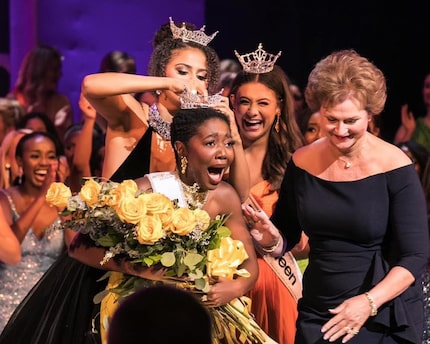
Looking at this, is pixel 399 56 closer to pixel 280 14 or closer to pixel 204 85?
pixel 280 14

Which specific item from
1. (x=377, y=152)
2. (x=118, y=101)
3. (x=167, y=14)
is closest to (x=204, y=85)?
(x=118, y=101)

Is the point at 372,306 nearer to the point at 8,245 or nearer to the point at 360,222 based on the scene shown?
the point at 360,222

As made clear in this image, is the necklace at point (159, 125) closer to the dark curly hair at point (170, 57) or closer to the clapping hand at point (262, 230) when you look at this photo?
the dark curly hair at point (170, 57)

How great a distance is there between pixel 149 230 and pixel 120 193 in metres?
0.17

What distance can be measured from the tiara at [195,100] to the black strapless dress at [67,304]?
0.30 m

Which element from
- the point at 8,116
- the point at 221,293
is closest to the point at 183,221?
the point at 221,293

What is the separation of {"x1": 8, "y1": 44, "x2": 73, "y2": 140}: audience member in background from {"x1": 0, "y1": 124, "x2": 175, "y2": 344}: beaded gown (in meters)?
3.45

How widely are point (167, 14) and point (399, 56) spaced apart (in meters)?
1.80

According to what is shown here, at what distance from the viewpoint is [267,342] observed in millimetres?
4684

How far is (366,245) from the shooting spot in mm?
4660

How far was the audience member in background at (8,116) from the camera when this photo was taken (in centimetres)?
811

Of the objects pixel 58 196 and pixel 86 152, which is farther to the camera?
pixel 86 152

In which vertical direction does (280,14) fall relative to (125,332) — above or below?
above

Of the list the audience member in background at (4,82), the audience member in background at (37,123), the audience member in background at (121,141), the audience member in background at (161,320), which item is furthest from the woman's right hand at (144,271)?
the audience member in background at (4,82)
